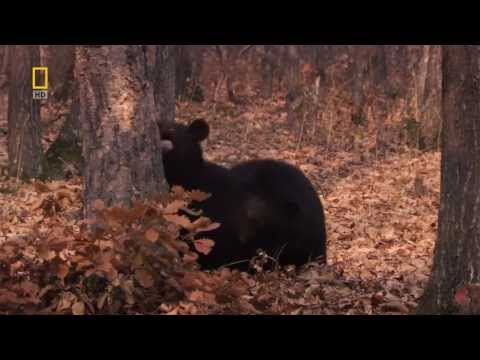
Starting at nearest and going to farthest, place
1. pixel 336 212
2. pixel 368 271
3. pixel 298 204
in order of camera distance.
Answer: pixel 368 271, pixel 298 204, pixel 336 212

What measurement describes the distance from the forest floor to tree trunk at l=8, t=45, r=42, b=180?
67 centimetres

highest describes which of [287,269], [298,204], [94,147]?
[94,147]

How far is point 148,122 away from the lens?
253 inches

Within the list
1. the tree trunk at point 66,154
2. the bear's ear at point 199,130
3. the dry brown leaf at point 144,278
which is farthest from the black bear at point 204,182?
the tree trunk at point 66,154

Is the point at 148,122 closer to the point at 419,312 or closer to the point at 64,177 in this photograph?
the point at 419,312

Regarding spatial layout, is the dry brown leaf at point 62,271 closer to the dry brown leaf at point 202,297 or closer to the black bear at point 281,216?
the dry brown leaf at point 202,297

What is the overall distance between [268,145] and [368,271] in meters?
8.57

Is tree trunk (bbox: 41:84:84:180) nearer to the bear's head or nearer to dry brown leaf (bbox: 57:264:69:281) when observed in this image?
the bear's head

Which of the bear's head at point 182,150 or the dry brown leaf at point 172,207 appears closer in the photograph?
the dry brown leaf at point 172,207

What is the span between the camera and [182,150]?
26.6ft

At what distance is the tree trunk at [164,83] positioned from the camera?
11.8m

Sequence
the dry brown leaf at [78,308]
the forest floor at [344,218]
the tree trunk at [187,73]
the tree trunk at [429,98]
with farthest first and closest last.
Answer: the tree trunk at [187,73] < the tree trunk at [429,98] < the forest floor at [344,218] < the dry brown leaf at [78,308]

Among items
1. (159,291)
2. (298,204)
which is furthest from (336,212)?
(159,291)

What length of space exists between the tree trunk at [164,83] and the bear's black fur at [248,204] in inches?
128
